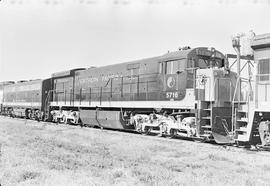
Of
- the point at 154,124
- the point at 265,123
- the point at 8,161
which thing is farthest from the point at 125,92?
the point at 8,161

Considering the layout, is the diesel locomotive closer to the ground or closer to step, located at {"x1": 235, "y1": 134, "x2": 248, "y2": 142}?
step, located at {"x1": 235, "y1": 134, "x2": 248, "y2": 142}

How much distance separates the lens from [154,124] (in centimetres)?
1373

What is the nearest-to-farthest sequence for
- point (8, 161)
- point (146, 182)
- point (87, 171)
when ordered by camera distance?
1. point (146, 182)
2. point (87, 171)
3. point (8, 161)

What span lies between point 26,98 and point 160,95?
54.8 feet

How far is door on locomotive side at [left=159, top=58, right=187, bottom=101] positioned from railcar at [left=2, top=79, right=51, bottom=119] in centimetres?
1288

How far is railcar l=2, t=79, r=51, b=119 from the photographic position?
24.1 meters

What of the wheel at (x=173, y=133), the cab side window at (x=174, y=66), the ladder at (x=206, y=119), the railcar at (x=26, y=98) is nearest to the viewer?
the ladder at (x=206, y=119)

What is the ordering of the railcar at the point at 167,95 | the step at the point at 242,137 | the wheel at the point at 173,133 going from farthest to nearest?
the wheel at the point at 173,133 → the railcar at the point at 167,95 → the step at the point at 242,137

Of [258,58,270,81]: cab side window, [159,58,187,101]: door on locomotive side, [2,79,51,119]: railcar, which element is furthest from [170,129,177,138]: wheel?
[2,79,51,119]: railcar

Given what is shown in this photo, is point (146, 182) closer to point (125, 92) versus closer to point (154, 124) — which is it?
Answer: point (154, 124)

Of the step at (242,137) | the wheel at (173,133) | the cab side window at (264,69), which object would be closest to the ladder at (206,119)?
the step at (242,137)

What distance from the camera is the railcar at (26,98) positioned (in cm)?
2406

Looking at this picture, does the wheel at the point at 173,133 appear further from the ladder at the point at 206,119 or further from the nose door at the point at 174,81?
the ladder at the point at 206,119

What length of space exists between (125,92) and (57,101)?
7.99m
